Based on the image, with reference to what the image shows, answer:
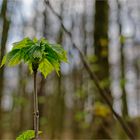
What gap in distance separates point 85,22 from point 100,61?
246 inches

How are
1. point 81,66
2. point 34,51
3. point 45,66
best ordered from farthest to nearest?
1. point 81,66
2. point 45,66
3. point 34,51

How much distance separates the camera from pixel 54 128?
45.9ft

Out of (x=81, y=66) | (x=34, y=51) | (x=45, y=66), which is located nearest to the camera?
(x=34, y=51)

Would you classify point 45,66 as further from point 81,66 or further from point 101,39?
point 81,66

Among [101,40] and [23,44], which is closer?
[23,44]

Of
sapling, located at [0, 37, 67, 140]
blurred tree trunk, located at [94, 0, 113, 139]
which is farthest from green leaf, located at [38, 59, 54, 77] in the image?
blurred tree trunk, located at [94, 0, 113, 139]

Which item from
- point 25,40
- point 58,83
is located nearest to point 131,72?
point 58,83

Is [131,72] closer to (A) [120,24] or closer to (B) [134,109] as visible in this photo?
(B) [134,109]

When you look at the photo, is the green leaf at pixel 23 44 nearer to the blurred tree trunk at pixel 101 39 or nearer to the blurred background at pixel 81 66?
the blurred background at pixel 81 66

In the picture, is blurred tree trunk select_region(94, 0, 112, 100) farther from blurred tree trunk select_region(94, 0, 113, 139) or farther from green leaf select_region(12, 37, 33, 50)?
green leaf select_region(12, 37, 33, 50)

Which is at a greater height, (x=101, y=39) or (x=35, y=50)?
(x=101, y=39)

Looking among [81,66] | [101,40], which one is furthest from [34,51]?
[81,66]

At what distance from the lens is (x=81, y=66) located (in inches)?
521

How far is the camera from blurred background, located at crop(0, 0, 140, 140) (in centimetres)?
680
